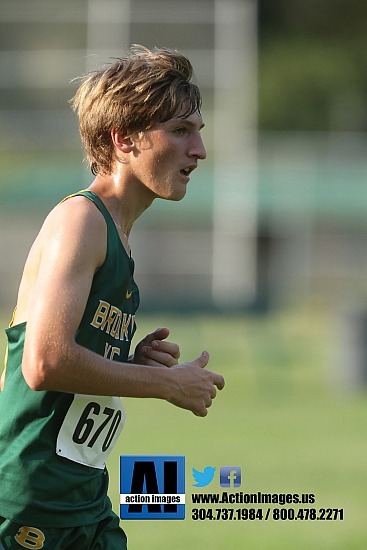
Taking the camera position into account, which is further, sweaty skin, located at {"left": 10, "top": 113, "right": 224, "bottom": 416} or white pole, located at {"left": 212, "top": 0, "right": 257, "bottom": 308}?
white pole, located at {"left": 212, "top": 0, "right": 257, "bottom": 308}

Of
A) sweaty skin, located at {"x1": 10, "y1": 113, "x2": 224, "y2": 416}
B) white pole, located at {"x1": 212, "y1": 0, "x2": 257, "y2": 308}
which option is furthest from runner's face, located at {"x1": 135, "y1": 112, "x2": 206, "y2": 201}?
white pole, located at {"x1": 212, "y1": 0, "x2": 257, "y2": 308}

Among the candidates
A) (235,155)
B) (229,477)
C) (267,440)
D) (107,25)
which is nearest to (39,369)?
(229,477)

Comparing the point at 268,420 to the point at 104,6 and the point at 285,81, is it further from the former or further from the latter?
the point at 285,81

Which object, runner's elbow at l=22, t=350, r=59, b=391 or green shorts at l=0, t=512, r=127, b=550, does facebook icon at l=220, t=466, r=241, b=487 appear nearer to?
green shorts at l=0, t=512, r=127, b=550

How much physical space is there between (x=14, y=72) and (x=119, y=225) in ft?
129

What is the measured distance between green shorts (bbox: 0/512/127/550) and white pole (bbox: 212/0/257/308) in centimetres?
Answer: 2991

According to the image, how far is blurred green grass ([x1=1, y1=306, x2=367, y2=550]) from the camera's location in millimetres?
8586

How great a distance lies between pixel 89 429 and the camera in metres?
3.99

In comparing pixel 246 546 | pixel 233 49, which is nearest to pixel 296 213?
pixel 233 49

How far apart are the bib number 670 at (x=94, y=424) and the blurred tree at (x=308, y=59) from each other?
4433cm

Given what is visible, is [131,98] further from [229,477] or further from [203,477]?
[229,477]

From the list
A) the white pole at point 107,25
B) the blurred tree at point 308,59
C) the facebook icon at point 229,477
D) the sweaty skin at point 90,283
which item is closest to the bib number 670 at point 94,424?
the sweaty skin at point 90,283

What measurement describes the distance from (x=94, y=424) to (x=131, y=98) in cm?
104

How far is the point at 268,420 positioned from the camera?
52.5 feet
